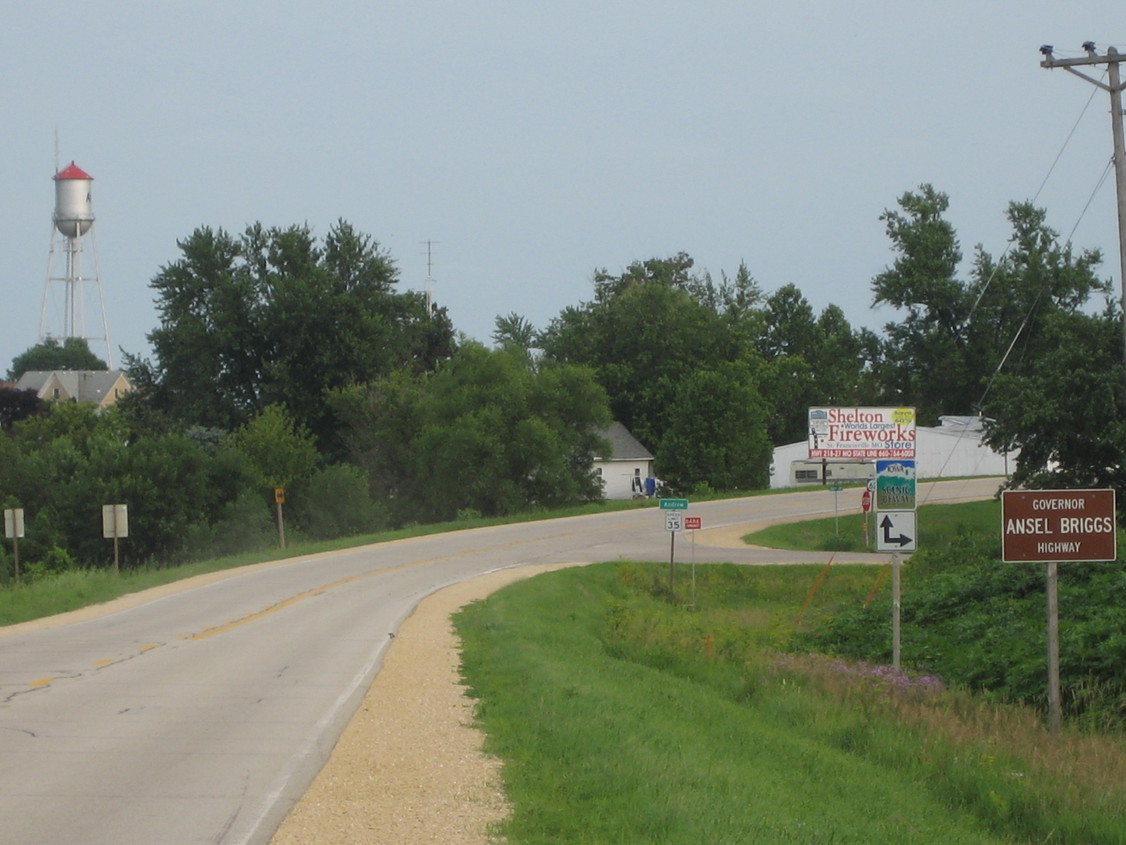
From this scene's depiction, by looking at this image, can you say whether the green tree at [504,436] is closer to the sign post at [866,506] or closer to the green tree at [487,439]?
the green tree at [487,439]

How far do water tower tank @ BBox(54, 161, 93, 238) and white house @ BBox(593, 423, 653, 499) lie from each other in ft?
197

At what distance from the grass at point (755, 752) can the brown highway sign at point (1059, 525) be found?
1987 millimetres

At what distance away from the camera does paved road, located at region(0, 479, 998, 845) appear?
881cm

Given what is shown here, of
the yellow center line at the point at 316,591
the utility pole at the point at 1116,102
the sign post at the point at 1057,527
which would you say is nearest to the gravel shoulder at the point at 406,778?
the sign post at the point at 1057,527

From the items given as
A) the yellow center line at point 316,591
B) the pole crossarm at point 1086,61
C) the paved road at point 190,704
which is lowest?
the yellow center line at point 316,591

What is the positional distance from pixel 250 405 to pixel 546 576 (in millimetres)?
45216

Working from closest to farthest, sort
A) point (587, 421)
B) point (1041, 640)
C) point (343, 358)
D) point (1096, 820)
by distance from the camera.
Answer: point (1096, 820)
point (1041, 640)
point (587, 421)
point (343, 358)

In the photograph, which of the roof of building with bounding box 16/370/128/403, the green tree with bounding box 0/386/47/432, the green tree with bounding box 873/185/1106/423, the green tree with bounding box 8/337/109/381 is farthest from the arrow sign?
the green tree with bounding box 8/337/109/381

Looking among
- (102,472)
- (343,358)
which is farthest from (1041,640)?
(343,358)

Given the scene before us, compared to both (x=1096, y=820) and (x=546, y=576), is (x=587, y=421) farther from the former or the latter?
(x=1096, y=820)

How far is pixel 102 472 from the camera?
54.8 m

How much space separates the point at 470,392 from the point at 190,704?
49.2 metres

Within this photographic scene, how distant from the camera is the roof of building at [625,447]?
8581cm

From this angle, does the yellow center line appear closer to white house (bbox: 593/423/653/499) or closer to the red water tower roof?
white house (bbox: 593/423/653/499)
